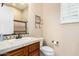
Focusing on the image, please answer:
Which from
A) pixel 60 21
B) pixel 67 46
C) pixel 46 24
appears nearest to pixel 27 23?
pixel 46 24

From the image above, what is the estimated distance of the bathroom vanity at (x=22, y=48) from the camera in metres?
0.87

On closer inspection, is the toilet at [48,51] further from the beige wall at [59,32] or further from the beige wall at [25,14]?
the beige wall at [25,14]

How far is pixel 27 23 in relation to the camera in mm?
1375

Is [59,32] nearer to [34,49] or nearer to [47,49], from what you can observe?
[47,49]

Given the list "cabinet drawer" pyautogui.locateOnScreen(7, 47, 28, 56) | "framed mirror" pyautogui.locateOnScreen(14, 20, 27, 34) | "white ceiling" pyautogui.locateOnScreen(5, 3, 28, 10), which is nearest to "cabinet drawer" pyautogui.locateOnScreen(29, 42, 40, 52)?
"cabinet drawer" pyautogui.locateOnScreen(7, 47, 28, 56)

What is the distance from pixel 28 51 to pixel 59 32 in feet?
1.66

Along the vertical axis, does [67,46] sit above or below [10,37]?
below

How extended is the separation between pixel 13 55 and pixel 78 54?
0.83 m

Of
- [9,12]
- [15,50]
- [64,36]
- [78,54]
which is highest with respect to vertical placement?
[9,12]

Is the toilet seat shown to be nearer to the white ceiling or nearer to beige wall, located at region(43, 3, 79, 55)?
beige wall, located at region(43, 3, 79, 55)

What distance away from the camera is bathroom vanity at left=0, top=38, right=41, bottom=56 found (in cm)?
87

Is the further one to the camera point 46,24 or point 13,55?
point 46,24

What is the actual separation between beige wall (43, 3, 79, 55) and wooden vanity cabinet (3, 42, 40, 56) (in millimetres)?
171

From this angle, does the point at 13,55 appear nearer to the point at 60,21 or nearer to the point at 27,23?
the point at 27,23
